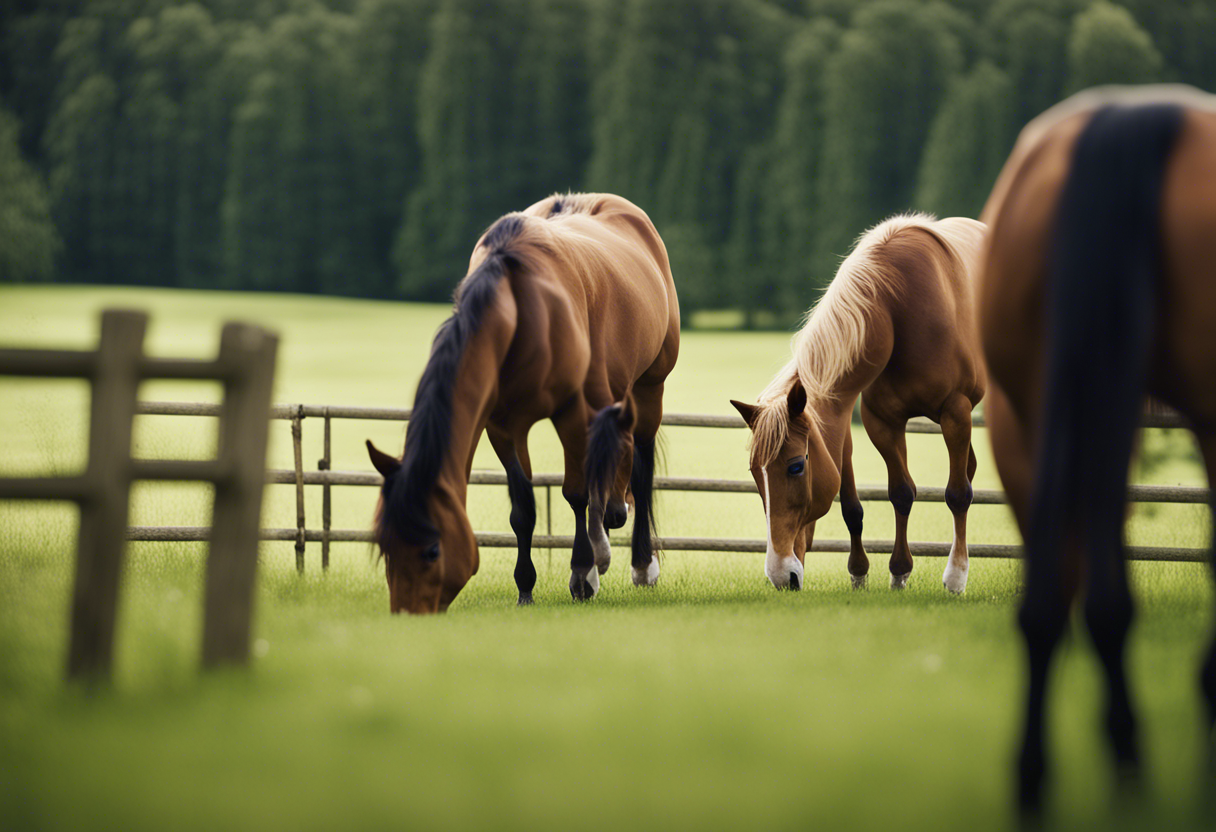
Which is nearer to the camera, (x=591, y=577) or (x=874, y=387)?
(x=591, y=577)

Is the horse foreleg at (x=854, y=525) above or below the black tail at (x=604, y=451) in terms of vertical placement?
below

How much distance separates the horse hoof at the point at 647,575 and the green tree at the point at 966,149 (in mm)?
26658

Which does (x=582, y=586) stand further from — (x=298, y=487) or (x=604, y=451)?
(x=298, y=487)

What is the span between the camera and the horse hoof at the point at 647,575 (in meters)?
6.83

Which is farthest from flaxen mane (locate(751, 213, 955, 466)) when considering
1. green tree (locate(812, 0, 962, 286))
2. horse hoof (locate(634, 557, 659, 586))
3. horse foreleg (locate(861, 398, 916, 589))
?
green tree (locate(812, 0, 962, 286))

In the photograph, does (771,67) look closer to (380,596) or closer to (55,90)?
(55,90)

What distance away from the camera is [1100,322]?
2246 millimetres

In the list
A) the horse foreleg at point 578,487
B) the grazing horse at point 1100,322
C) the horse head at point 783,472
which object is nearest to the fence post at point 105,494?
the grazing horse at point 1100,322

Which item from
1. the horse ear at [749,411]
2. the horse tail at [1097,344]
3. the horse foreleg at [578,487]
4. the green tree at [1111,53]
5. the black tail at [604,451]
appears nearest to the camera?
the horse tail at [1097,344]

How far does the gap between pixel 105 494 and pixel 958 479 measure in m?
5.36

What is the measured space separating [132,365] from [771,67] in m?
38.1

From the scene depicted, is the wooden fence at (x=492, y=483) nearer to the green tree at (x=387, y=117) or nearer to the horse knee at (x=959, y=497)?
the horse knee at (x=959, y=497)

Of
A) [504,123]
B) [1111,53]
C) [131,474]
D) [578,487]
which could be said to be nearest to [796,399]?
[578,487]

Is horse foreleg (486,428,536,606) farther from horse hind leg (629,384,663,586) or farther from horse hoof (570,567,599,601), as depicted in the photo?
A: horse hind leg (629,384,663,586)
